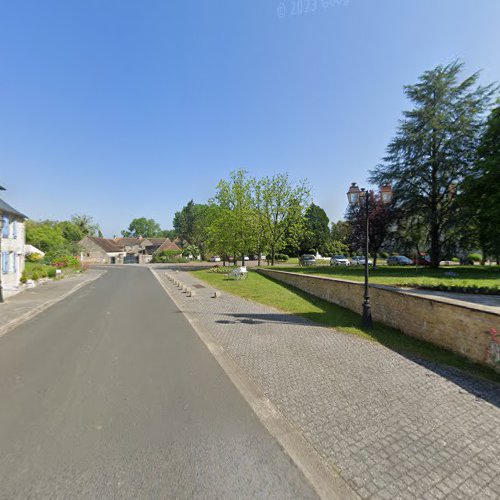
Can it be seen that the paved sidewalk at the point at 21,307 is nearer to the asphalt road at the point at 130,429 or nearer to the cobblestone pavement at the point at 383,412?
the asphalt road at the point at 130,429

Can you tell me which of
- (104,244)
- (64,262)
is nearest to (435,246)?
(64,262)

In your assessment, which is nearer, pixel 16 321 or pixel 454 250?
pixel 16 321

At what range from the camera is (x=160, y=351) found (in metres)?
6.27

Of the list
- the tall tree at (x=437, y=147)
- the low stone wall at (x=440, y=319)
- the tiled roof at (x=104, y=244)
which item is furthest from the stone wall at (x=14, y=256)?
the tiled roof at (x=104, y=244)

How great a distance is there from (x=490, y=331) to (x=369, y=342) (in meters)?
2.45

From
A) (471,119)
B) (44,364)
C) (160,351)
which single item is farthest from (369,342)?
(471,119)

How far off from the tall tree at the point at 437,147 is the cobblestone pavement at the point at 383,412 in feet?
79.8

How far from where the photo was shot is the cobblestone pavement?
8.82 feet

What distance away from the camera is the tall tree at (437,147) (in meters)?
24.6

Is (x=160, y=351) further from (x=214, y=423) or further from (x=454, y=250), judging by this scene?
(x=454, y=250)

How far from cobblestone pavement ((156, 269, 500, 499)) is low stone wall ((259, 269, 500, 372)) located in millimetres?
917

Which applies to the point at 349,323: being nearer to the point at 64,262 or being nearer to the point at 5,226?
the point at 5,226

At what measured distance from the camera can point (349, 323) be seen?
341 inches

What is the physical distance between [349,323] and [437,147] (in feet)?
83.5
